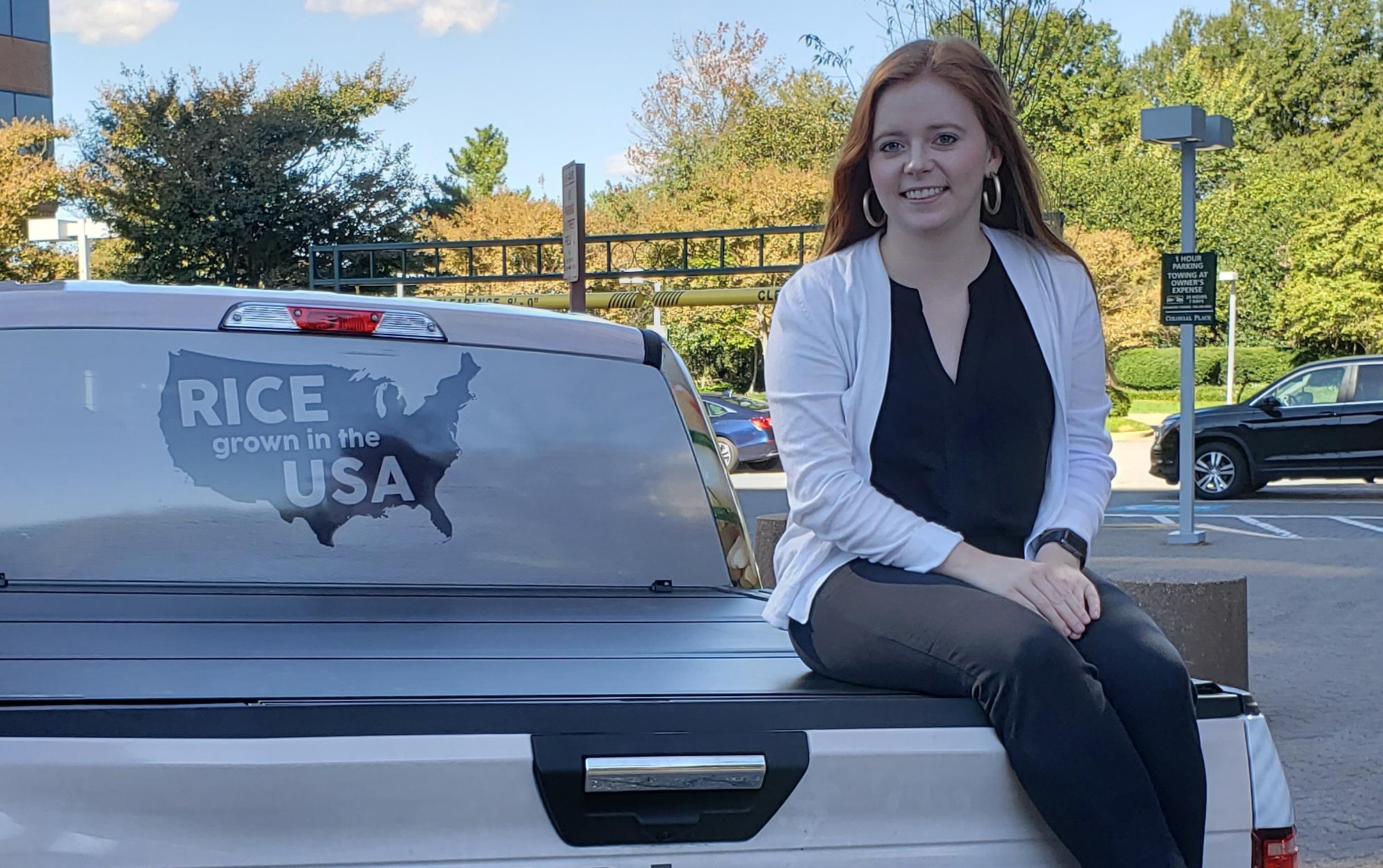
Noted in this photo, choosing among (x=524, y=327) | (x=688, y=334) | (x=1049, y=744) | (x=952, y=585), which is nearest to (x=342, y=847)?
(x=1049, y=744)

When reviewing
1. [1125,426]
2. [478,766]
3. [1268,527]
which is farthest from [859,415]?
[1125,426]

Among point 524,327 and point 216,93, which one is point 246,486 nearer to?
point 524,327

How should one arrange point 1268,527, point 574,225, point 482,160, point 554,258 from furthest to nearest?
point 482,160, point 554,258, point 1268,527, point 574,225

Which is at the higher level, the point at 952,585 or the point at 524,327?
the point at 524,327

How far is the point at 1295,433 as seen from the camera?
61.2 feet

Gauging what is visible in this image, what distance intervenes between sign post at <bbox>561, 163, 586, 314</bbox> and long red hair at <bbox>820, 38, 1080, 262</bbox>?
28.3 feet

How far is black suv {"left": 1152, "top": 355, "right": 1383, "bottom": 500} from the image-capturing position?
60.6ft

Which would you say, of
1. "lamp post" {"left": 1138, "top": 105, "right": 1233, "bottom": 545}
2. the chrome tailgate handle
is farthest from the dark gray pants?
"lamp post" {"left": 1138, "top": 105, "right": 1233, "bottom": 545}

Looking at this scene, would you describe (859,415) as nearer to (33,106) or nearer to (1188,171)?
(1188,171)

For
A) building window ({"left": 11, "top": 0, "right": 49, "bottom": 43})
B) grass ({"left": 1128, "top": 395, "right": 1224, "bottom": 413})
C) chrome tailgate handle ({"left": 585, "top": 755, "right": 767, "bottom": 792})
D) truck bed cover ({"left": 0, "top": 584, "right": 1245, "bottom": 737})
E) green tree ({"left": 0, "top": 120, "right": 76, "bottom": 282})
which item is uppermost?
building window ({"left": 11, "top": 0, "right": 49, "bottom": 43})

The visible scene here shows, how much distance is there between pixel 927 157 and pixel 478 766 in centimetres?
159

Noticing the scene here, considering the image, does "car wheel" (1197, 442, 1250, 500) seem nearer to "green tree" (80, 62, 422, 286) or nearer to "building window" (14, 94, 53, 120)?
"green tree" (80, 62, 422, 286)

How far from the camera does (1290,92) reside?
62.0 metres

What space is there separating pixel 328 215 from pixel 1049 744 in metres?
42.8
